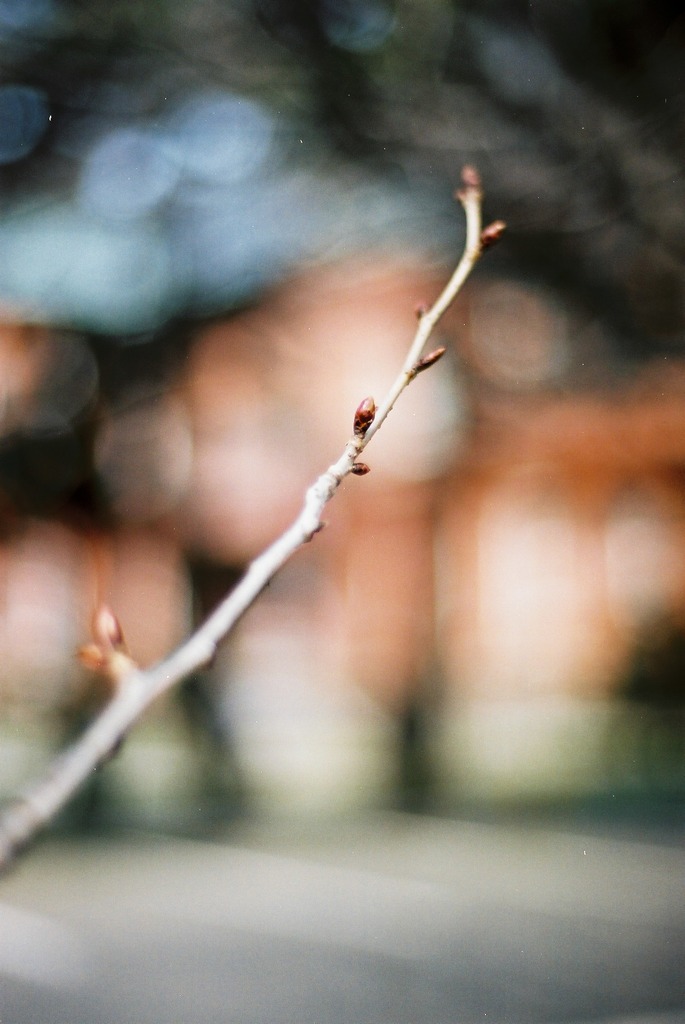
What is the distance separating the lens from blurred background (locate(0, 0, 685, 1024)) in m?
3.67

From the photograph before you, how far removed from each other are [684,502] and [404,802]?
16.3 ft

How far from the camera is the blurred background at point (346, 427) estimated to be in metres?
3.67

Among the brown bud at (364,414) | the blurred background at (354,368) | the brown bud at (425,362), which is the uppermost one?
the blurred background at (354,368)

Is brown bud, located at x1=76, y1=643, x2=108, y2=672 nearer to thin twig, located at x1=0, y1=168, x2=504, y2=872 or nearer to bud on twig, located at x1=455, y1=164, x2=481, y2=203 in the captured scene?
thin twig, located at x1=0, y1=168, x2=504, y2=872

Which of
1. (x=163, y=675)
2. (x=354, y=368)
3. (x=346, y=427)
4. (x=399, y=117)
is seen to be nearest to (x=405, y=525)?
(x=346, y=427)

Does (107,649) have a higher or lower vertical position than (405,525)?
lower

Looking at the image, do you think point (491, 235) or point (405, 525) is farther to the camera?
point (405, 525)

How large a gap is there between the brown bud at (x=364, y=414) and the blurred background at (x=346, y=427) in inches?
13.0

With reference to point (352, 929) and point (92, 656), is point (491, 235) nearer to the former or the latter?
point (92, 656)

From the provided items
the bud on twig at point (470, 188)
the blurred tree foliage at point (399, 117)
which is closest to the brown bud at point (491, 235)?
the bud on twig at point (470, 188)

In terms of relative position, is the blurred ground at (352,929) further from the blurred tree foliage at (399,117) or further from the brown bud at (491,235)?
the brown bud at (491,235)

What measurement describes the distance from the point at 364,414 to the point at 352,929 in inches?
226

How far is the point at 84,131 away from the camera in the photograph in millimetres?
3896

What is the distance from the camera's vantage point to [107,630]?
28.4 inches
